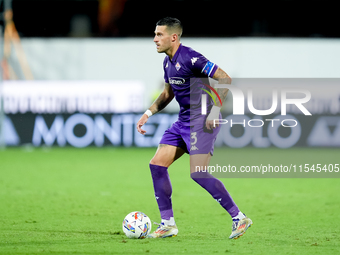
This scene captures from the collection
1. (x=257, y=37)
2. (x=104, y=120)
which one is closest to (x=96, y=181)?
(x=104, y=120)

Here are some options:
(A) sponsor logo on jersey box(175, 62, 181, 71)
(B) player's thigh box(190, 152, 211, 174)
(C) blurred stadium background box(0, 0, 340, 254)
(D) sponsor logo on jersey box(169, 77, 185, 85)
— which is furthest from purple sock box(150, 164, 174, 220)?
(C) blurred stadium background box(0, 0, 340, 254)

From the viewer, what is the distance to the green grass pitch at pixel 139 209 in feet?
17.5

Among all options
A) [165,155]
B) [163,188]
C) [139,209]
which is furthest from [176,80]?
[139,209]

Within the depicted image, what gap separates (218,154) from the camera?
627 inches

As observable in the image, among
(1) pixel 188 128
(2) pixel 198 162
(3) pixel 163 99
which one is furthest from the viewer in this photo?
(3) pixel 163 99

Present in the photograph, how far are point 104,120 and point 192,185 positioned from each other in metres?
6.92

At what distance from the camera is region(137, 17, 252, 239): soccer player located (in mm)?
5621

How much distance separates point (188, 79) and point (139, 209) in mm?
2663

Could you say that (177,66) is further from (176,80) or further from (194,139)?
(194,139)

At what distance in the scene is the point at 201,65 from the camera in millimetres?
5621

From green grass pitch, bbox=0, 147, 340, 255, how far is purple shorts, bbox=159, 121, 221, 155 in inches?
36.0

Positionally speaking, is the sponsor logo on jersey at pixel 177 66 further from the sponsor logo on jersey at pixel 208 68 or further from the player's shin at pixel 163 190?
the player's shin at pixel 163 190

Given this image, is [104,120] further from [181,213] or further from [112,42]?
[181,213]

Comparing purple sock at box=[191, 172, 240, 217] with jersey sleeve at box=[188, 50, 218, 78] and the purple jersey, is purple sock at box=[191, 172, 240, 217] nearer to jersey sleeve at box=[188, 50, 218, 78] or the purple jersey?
the purple jersey
